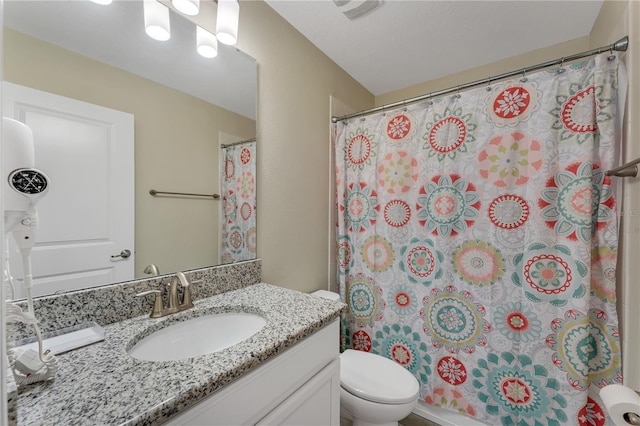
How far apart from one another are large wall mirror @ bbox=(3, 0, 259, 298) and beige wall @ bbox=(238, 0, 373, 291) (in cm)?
19

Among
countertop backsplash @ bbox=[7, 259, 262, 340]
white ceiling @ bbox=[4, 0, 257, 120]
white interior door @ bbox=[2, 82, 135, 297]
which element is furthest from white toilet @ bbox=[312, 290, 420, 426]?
white ceiling @ bbox=[4, 0, 257, 120]

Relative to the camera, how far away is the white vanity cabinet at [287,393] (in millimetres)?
608

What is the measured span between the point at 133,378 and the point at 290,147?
1.24 metres

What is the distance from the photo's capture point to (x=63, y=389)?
1.78 feet

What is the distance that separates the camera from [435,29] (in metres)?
1.54

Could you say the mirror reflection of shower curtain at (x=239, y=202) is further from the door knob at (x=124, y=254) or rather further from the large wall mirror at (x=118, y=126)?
the door knob at (x=124, y=254)

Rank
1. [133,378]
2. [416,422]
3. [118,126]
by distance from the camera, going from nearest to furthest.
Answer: [133,378], [118,126], [416,422]

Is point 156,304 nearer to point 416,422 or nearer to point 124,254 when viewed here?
point 124,254

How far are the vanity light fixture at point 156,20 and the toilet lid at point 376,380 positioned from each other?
1.70 metres

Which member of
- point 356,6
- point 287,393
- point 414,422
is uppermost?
point 356,6

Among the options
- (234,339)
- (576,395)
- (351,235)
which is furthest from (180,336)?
(576,395)

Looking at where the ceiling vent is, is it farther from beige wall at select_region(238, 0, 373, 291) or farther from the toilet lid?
the toilet lid

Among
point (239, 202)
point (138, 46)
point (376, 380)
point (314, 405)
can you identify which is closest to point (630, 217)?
point (376, 380)

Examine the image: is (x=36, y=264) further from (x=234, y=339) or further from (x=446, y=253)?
(x=446, y=253)
